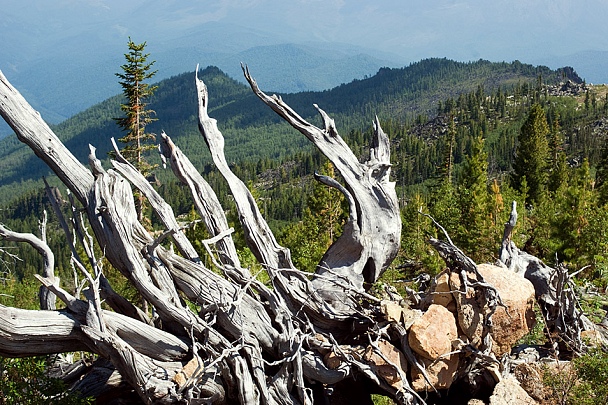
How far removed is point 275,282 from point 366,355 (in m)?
1.93

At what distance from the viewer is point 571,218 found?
29.2 meters

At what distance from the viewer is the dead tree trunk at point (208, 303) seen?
24.8 ft

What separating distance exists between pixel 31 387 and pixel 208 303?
295cm

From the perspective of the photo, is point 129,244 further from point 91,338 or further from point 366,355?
point 366,355

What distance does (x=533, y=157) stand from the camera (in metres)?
70.7

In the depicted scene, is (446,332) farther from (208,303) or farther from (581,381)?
(208,303)

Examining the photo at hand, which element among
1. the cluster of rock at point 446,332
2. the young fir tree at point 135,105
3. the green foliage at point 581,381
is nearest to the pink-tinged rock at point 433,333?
the cluster of rock at point 446,332

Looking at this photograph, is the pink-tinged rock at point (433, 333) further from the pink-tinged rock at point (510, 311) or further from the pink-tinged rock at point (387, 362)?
the pink-tinged rock at point (510, 311)

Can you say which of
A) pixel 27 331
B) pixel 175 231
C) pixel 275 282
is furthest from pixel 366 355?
pixel 27 331

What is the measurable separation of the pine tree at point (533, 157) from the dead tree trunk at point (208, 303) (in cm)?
6543

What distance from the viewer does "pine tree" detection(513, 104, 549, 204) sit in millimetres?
70312

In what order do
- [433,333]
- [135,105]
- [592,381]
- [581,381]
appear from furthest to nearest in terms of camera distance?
[135,105]
[433,333]
[581,381]
[592,381]

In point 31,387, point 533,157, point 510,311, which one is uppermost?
point 510,311

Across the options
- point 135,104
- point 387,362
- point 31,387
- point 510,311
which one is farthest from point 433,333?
point 135,104
